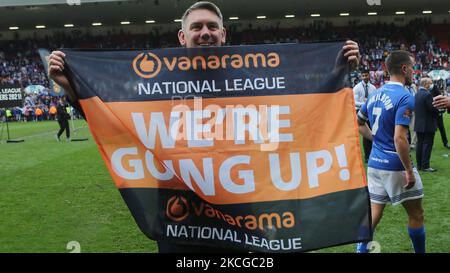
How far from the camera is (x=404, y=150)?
14.3ft

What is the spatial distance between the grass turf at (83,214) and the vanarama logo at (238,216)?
2.96m

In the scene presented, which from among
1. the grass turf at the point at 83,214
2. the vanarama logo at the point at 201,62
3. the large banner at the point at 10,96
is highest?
the large banner at the point at 10,96

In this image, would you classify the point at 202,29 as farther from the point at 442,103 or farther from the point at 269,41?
the point at 269,41

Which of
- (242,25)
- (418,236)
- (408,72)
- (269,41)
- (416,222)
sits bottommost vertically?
(418,236)

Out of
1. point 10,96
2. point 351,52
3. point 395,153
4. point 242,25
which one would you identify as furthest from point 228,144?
point 242,25

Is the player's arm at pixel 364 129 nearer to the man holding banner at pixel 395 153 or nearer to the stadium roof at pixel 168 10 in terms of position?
the man holding banner at pixel 395 153

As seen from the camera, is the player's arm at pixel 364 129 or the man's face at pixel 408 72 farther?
the player's arm at pixel 364 129

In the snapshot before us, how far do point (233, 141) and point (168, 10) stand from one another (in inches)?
1504

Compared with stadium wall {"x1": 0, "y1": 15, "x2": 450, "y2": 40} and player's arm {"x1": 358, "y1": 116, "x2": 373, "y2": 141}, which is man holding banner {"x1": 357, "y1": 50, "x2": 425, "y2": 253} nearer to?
player's arm {"x1": 358, "y1": 116, "x2": 373, "y2": 141}

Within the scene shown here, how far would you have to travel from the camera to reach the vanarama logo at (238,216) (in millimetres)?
2600

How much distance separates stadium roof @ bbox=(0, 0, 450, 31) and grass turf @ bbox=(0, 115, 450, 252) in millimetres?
25155

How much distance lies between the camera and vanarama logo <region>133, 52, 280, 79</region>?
274cm

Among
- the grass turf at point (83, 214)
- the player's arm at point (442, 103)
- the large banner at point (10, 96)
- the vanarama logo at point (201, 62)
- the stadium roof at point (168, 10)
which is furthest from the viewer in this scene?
the stadium roof at point (168, 10)

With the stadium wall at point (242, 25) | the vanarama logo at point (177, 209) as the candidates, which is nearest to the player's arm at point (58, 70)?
the vanarama logo at point (177, 209)
